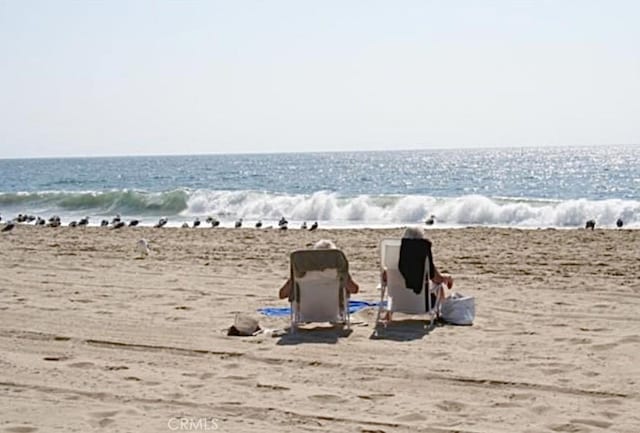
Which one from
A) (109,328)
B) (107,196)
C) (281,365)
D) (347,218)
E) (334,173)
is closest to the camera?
(281,365)

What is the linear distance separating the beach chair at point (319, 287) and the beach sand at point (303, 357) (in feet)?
0.52

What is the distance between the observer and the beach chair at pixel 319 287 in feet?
25.6

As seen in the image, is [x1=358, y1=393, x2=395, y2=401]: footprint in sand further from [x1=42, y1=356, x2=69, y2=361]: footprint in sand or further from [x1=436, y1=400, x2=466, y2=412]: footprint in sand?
[x1=42, y1=356, x2=69, y2=361]: footprint in sand

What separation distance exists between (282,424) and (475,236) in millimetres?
12465

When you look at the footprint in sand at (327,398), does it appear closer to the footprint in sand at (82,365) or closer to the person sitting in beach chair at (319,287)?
the footprint in sand at (82,365)

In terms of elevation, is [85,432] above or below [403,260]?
below

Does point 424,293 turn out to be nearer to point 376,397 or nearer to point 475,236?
point 376,397

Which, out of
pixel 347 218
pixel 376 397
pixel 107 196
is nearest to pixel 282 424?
pixel 376 397

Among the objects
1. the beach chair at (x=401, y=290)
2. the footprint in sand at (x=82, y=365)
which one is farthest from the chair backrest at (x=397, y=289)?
the footprint in sand at (x=82, y=365)

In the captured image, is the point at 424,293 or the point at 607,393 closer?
the point at 607,393

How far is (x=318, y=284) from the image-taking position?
7.91m

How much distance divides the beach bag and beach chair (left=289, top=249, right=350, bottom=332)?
0.92 m

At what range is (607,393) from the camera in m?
5.57

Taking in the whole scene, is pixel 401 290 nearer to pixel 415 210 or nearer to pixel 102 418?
pixel 102 418
